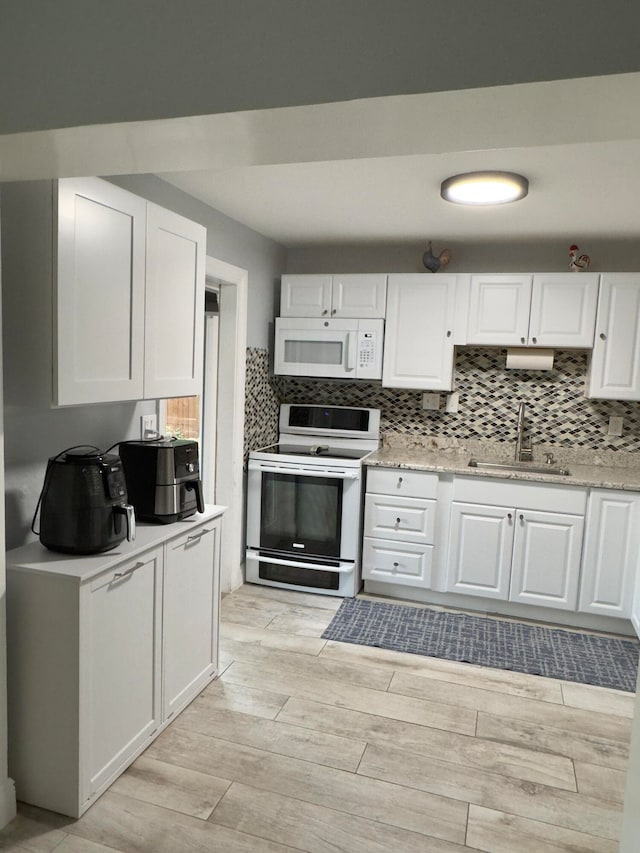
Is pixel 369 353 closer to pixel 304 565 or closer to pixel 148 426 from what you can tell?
pixel 304 565

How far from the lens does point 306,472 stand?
3.73 meters

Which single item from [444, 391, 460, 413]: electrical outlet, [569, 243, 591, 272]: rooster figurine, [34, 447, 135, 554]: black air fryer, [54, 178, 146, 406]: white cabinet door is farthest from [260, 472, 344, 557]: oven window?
[569, 243, 591, 272]: rooster figurine

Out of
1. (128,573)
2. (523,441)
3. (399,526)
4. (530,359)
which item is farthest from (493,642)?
(128,573)

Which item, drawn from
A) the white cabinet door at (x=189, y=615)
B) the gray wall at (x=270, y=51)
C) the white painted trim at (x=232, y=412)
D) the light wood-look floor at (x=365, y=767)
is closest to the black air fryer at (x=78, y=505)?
the white cabinet door at (x=189, y=615)

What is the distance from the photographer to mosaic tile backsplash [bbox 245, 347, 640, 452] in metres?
3.88

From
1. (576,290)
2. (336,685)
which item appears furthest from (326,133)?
(576,290)

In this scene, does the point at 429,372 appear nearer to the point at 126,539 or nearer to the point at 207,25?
the point at 126,539

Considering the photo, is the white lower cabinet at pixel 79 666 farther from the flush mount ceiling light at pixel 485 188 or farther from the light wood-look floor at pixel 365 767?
the flush mount ceiling light at pixel 485 188

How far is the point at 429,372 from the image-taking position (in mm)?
3875

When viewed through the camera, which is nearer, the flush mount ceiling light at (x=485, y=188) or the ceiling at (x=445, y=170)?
the ceiling at (x=445, y=170)

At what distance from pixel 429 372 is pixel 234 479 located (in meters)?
1.44

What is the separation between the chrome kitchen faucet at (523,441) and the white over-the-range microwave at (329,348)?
3.22 feet

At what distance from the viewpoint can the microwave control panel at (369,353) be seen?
392 cm

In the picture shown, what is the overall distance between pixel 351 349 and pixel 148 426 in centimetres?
163
